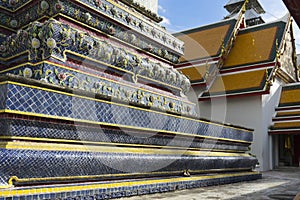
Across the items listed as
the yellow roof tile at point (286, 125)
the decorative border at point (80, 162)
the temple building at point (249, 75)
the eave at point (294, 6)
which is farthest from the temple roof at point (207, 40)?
the eave at point (294, 6)

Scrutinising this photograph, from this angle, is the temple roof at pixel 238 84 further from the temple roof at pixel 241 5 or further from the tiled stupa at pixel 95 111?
the temple roof at pixel 241 5

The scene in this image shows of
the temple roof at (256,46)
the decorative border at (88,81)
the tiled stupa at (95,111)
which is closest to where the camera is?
the tiled stupa at (95,111)

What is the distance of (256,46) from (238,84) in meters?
2.14

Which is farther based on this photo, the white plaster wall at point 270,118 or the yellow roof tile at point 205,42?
the yellow roof tile at point 205,42

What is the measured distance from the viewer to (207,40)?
44.5 ft

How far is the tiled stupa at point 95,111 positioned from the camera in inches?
100.0

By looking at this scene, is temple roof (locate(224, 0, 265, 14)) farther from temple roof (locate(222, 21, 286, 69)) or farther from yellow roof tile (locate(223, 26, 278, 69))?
yellow roof tile (locate(223, 26, 278, 69))

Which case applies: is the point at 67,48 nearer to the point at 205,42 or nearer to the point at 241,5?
the point at 205,42

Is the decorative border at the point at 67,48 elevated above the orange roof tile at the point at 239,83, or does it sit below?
below

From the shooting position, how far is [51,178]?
2.64 m

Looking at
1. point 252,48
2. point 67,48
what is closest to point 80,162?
point 67,48

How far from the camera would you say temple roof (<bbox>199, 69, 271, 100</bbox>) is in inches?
417

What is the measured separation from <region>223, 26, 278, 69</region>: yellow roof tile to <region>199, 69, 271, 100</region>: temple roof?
1.81 ft

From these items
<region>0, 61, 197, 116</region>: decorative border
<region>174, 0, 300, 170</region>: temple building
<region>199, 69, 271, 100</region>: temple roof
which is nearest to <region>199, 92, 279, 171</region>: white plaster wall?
<region>174, 0, 300, 170</region>: temple building
